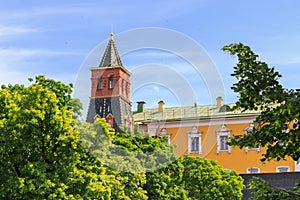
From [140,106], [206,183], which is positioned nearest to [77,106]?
[206,183]

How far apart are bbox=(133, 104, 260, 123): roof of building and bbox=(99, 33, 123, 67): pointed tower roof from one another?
10.6 metres

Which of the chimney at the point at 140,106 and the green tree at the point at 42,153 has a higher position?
the chimney at the point at 140,106

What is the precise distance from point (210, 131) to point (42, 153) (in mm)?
40509

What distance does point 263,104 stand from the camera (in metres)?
11.0

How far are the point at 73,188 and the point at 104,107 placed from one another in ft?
116

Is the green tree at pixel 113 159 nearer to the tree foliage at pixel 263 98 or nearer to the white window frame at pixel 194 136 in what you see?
the tree foliage at pixel 263 98

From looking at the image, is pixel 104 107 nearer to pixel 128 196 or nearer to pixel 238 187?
pixel 238 187

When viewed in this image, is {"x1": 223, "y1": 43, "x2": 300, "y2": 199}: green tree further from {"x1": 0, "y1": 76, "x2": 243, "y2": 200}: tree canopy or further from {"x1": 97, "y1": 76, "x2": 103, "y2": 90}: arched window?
{"x1": 97, "y1": 76, "x2": 103, "y2": 90}: arched window

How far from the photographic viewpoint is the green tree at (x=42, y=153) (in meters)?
22.2

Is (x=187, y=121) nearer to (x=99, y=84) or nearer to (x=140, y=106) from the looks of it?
(x=140, y=106)

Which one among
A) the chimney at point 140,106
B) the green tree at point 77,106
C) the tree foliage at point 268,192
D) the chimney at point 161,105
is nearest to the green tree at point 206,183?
the green tree at point 77,106

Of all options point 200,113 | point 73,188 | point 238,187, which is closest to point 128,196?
point 73,188

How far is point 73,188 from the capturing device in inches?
901

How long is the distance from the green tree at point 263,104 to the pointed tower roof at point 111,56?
42.7m
